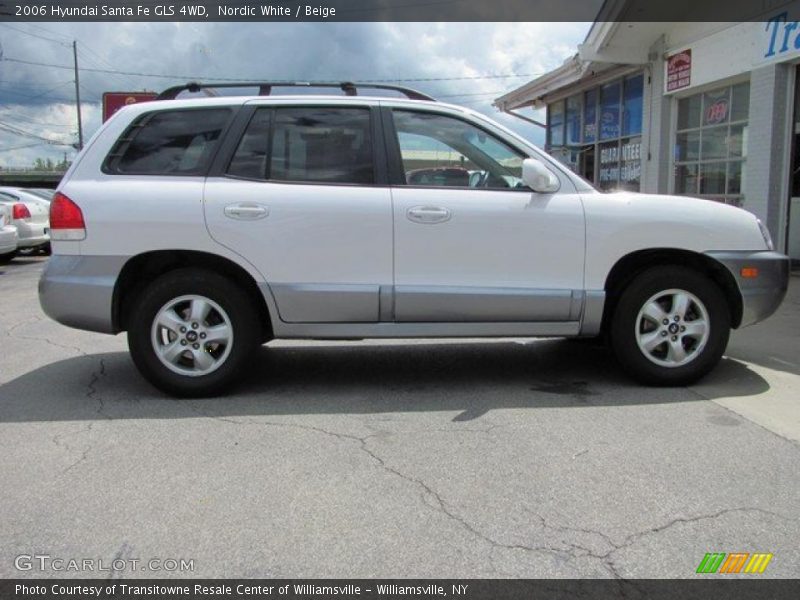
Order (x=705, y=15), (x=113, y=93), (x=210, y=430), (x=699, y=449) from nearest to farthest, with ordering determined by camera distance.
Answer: (x=699, y=449)
(x=210, y=430)
(x=705, y=15)
(x=113, y=93)

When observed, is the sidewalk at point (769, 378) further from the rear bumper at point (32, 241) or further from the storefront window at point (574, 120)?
the rear bumper at point (32, 241)

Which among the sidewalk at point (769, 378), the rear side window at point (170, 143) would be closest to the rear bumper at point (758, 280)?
the sidewalk at point (769, 378)

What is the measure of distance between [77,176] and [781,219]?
1031 centimetres

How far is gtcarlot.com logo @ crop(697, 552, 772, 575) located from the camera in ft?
9.06

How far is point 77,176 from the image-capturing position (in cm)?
476

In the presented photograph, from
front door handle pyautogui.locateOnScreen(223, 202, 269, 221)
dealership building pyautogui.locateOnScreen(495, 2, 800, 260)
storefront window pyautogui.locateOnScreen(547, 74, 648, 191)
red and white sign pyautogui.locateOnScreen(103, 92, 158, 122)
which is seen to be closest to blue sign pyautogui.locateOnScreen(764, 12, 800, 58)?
dealership building pyautogui.locateOnScreen(495, 2, 800, 260)

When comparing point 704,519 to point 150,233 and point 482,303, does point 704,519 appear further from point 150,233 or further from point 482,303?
point 150,233

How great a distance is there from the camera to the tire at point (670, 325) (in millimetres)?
4961

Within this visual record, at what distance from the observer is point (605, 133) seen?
17.3 meters

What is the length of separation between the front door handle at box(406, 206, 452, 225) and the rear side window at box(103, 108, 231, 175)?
4.71ft

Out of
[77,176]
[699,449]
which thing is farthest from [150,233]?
[699,449]

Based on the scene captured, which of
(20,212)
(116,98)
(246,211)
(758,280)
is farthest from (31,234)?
(758,280)

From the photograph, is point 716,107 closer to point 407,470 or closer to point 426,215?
point 426,215
